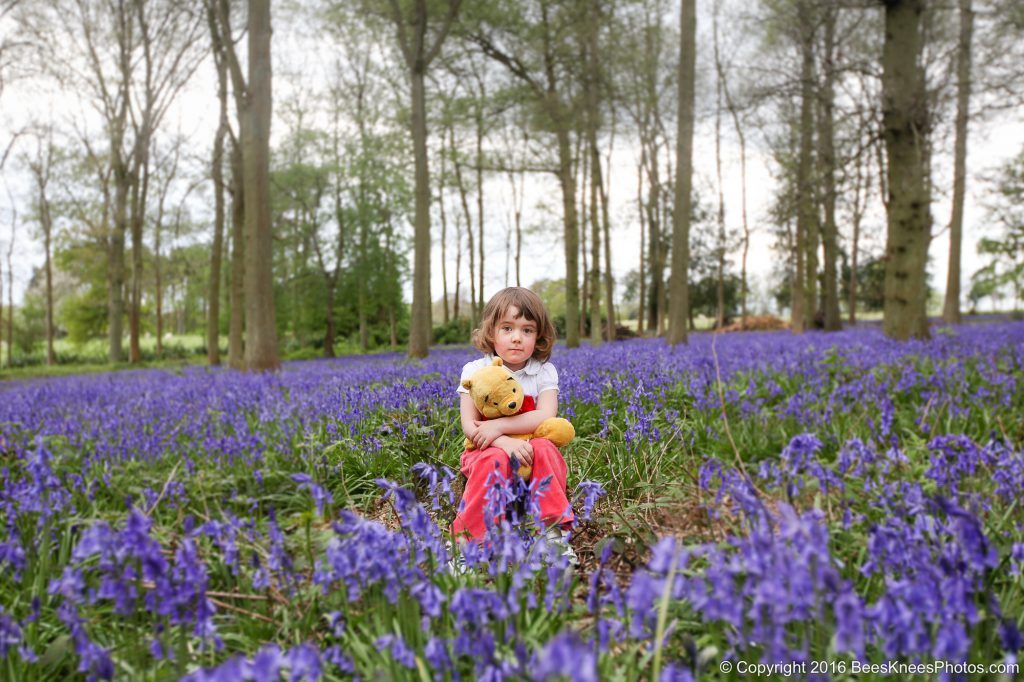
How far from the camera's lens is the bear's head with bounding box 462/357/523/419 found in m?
2.90

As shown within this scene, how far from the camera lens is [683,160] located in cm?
1148

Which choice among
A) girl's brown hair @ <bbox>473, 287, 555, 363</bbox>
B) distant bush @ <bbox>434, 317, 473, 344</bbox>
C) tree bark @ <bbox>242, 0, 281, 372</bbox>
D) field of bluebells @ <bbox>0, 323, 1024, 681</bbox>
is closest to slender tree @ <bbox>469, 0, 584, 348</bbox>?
tree bark @ <bbox>242, 0, 281, 372</bbox>

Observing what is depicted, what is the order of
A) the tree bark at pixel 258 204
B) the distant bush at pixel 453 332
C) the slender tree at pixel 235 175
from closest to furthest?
1. the tree bark at pixel 258 204
2. the slender tree at pixel 235 175
3. the distant bush at pixel 453 332

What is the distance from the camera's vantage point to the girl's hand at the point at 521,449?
276cm

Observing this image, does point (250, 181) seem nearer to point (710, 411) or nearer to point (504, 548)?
point (710, 411)

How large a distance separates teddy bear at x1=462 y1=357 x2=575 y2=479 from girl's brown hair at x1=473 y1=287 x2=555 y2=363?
10.3 inches

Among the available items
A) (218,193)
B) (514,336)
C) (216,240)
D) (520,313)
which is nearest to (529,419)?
(514,336)

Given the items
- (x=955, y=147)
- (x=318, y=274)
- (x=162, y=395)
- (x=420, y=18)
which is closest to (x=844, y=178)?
(x=420, y=18)

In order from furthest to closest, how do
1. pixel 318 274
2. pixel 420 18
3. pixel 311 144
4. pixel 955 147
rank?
pixel 318 274, pixel 311 144, pixel 955 147, pixel 420 18

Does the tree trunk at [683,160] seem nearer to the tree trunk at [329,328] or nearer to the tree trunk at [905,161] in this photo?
the tree trunk at [905,161]

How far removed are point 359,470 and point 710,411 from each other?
290 centimetres

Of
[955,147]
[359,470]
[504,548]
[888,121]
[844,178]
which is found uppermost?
[955,147]

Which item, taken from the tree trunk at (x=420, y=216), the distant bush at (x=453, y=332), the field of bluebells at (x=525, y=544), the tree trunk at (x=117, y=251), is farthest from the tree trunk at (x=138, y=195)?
the field of bluebells at (x=525, y=544)

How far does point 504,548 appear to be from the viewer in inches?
69.4
